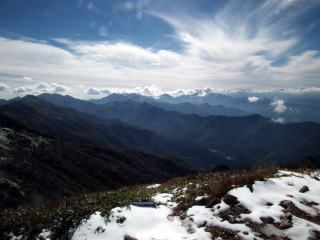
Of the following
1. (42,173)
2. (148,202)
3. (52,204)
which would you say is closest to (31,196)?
(42,173)

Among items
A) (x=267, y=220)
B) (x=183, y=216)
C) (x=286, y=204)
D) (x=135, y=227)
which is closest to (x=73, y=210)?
(x=135, y=227)

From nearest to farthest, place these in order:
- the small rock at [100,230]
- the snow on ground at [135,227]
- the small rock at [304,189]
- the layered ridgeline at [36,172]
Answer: the snow on ground at [135,227]
the small rock at [100,230]
the small rock at [304,189]
the layered ridgeline at [36,172]

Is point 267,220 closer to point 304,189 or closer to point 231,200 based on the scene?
point 231,200

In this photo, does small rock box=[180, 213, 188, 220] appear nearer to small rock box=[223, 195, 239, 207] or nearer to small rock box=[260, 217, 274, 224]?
small rock box=[223, 195, 239, 207]

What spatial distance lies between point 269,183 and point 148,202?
20.2 feet

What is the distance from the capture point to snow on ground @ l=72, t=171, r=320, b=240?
30.6 feet

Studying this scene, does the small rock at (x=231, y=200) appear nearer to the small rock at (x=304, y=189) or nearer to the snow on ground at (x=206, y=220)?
the snow on ground at (x=206, y=220)

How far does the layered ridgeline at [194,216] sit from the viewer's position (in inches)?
372

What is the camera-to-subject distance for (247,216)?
10117 millimetres

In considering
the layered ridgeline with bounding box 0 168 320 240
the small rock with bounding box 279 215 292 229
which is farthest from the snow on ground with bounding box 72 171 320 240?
the small rock with bounding box 279 215 292 229

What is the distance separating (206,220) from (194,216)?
2.15 ft

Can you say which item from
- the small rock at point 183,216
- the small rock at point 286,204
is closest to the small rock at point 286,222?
the small rock at point 286,204

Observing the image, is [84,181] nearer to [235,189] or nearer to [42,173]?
[42,173]

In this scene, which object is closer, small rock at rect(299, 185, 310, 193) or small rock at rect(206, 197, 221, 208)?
small rock at rect(206, 197, 221, 208)
